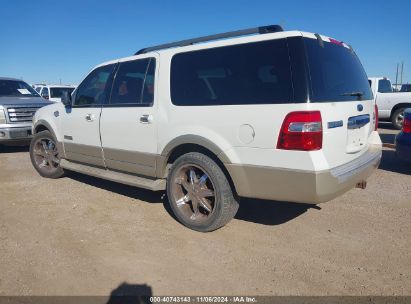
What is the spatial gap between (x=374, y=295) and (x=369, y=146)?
1.84m

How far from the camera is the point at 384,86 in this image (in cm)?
1295

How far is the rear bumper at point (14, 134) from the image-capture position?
815cm

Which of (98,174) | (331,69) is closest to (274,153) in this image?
(331,69)

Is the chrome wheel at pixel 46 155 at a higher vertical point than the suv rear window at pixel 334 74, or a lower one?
lower

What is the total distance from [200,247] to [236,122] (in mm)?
1301

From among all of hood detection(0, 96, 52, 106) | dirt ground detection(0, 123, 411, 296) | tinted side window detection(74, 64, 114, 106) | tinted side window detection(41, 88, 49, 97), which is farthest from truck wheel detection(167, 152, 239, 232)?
tinted side window detection(41, 88, 49, 97)

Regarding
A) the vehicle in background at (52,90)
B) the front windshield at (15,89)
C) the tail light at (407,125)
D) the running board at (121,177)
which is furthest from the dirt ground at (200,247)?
the vehicle in background at (52,90)

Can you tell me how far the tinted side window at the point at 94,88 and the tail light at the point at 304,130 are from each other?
2852 millimetres

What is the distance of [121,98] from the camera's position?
4676mm

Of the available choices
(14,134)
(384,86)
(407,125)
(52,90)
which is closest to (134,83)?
(407,125)

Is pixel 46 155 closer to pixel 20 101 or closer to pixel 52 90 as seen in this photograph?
pixel 20 101

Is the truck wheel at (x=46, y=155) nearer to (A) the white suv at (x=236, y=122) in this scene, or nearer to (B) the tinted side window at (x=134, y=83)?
(A) the white suv at (x=236, y=122)

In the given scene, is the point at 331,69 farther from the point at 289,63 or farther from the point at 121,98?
the point at 121,98

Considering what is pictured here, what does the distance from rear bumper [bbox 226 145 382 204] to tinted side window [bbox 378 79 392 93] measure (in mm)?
10527
